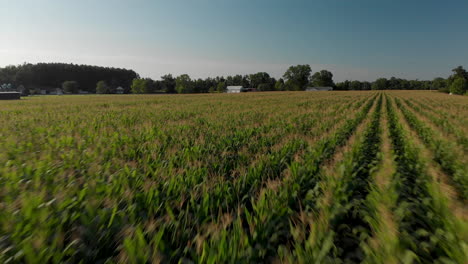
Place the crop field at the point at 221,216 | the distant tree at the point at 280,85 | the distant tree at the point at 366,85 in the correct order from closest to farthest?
1. the crop field at the point at 221,216
2. the distant tree at the point at 280,85
3. the distant tree at the point at 366,85

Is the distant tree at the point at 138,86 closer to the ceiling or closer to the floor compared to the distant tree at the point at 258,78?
closer to the floor

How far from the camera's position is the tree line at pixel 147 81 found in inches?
4382

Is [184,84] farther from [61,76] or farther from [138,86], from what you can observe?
[61,76]

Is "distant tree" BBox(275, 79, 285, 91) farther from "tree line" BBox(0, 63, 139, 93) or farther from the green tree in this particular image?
"tree line" BBox(0, 63, 139, 93)

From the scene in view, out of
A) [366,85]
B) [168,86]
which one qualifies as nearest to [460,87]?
[366,85]

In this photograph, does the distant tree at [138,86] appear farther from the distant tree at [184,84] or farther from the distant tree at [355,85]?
the distant tree at [355,85]

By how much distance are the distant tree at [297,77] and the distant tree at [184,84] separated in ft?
186

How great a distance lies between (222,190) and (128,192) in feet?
4.06

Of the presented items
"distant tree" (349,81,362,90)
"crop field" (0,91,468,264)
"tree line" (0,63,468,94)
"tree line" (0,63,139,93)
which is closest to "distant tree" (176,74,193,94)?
"tree line" (0,63,468,94)

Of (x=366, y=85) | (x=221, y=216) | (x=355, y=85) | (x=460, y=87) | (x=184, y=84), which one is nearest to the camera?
(x=221, y=216)

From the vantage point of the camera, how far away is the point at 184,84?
112 metres

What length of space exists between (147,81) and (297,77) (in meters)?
84.5

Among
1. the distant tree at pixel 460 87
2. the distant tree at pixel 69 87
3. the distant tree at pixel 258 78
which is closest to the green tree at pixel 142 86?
the distant tree at pixel 69 87

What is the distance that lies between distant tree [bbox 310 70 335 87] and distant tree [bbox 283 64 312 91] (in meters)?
22.4
